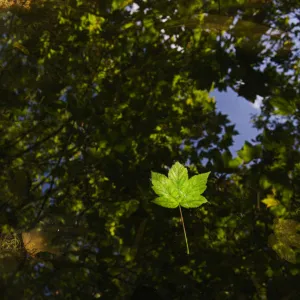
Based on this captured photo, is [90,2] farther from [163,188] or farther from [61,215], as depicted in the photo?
[163,188]

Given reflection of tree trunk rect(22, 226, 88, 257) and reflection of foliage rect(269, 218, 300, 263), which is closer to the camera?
reflection of foliage rect(269, 218, 300, 263)

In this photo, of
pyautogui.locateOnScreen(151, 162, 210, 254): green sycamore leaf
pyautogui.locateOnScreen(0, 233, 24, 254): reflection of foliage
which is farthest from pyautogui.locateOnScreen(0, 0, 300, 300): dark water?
pyautogui.locateOnScreen(151, 162, 210, 254): green sycamore leaf

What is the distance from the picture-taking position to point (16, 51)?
265 cm

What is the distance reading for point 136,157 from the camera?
3.17m

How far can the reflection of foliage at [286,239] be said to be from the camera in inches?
69.8

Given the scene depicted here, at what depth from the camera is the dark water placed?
2348 mm

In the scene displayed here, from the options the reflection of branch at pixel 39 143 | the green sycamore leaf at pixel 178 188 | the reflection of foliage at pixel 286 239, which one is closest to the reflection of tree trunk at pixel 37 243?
the green sycamore leaf at pixel 178 188

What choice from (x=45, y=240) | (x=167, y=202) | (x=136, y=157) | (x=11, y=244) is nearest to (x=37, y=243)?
(x=45, y=240)

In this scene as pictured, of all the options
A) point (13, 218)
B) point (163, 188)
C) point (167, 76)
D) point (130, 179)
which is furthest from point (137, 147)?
point (163, 188)

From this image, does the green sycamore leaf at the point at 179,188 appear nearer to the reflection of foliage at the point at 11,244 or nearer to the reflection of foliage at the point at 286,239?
the reflection of foliage at the point at 286,239

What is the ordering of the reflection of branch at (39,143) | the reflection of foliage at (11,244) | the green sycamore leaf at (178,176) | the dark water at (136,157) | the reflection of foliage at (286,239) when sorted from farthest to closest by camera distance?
the reflection of branch at (39,143) → the dark water at (136,157) → the reflection of foliage at (11,244) → the reflection of foliage at (286,239) → the green sycamore leaf at (178,176)

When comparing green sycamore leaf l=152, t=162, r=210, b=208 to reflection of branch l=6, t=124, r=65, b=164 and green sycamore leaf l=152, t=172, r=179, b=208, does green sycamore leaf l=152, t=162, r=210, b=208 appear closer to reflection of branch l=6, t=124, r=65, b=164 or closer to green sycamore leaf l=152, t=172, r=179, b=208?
green sycamore leaf l=152, t=172, r=179, b=208

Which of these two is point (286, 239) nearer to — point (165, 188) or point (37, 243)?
point (165, 188)

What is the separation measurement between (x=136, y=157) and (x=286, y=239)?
1.72m
